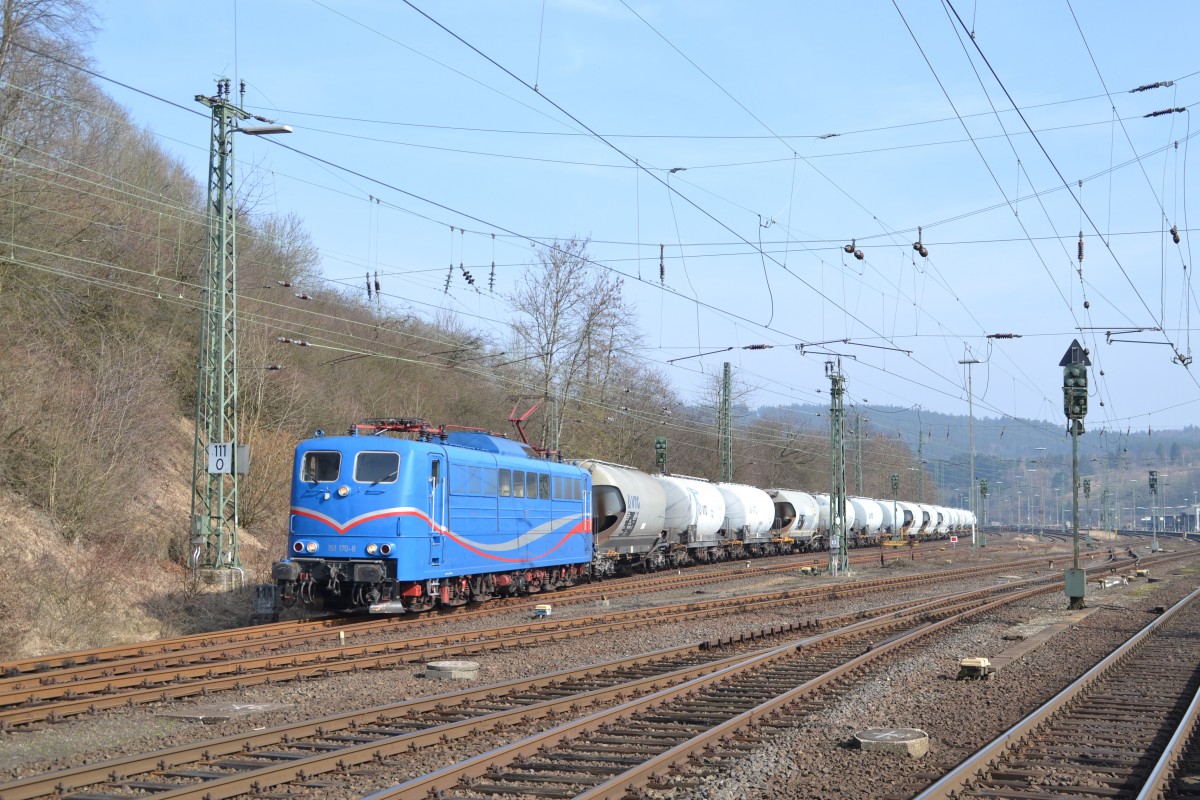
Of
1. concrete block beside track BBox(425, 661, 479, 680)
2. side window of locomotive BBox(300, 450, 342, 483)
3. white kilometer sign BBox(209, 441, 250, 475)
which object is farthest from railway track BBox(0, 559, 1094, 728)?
white kilometer sign BBox(209, 441, 250, 475)

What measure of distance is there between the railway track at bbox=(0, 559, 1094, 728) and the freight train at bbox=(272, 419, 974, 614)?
1.23m

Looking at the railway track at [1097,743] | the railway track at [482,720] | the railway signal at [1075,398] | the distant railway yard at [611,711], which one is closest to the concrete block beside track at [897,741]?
the distant railway yard at [611,711]

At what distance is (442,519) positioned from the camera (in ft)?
69.7

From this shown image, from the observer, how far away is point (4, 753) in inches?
371

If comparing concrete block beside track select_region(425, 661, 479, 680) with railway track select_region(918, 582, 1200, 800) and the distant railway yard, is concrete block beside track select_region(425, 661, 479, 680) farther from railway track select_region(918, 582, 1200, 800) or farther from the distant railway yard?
railway track select_region(918, 582, 1200, 800)

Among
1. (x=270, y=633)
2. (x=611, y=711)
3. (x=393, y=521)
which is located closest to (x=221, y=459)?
(x=393, y=521)

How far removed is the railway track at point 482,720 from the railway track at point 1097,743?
8.65 feet

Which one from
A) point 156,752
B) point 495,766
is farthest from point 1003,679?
point 156,752

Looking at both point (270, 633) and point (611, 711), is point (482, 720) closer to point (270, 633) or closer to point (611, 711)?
point (611, 711)

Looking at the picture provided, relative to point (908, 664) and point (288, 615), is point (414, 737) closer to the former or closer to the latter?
point (908, 664)

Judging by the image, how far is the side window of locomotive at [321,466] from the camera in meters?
20.6

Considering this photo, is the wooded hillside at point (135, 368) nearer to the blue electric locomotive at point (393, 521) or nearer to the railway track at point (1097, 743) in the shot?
the blue electric locomotive at point (393, 521)

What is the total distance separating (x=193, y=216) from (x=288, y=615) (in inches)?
712

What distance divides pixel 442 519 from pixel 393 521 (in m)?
1.42
